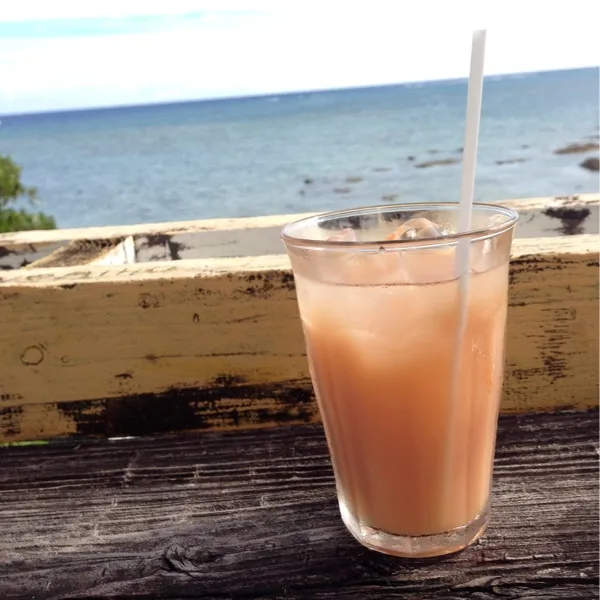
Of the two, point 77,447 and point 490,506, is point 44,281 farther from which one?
point 490,506

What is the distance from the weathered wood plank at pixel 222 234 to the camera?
126cm

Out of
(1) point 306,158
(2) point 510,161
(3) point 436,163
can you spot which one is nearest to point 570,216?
A: (2) point 510,161

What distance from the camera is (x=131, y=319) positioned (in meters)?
1.03

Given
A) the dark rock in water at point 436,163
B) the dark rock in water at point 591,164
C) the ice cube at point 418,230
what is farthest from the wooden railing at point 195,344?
the dark rock in water at point 436,163

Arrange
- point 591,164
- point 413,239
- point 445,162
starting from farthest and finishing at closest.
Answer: point 445,162 → point 591,164 → point 413,239

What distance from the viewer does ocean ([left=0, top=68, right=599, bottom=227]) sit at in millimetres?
12078

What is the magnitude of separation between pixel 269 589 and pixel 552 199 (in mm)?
931

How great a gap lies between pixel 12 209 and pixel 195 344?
3858mm

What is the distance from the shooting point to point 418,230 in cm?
76

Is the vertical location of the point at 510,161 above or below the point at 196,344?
below

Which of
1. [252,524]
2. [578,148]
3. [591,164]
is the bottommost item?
[591,164]

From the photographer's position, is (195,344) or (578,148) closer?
(195,344)

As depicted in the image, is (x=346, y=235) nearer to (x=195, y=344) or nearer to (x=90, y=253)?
(x=195, y=344)

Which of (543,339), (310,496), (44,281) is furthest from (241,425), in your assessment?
(543,339)
